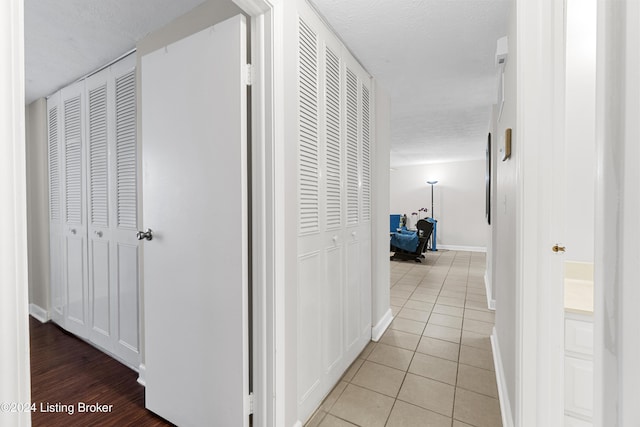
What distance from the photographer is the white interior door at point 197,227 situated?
1.27m

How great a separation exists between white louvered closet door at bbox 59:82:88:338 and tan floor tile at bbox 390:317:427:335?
2.92 m

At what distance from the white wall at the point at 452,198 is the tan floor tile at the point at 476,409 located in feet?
21.0

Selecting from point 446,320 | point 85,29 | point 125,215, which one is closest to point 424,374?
point 446,320

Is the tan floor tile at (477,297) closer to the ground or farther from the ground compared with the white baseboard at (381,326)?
closer to the ground

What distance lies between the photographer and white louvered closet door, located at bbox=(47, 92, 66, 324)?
8.80ft

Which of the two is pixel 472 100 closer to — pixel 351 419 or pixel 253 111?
pixel 253 111

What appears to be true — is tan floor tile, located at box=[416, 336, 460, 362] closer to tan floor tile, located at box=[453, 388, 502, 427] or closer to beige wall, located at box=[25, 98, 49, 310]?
tan floor tile, located at box=[453, 388, 502, 427]

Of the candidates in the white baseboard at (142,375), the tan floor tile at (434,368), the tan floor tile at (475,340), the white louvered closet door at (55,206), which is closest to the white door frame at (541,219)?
the tan floor tile at (434,368)

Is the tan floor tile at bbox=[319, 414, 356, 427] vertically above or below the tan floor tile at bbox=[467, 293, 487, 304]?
below

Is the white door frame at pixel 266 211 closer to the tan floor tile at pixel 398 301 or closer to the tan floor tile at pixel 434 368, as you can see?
the tan floor tile at pixel 434 368

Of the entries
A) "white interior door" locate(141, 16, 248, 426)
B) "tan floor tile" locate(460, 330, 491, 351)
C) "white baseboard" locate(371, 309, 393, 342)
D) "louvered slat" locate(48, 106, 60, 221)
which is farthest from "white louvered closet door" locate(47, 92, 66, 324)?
"tan floor tile" locate(460, 330, 491, 351)

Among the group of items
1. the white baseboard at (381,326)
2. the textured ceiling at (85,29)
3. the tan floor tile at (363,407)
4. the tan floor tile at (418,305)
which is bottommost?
the tan floor tile at (363,407)

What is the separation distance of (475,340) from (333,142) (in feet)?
7.36

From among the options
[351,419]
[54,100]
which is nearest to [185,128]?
[351,419]
